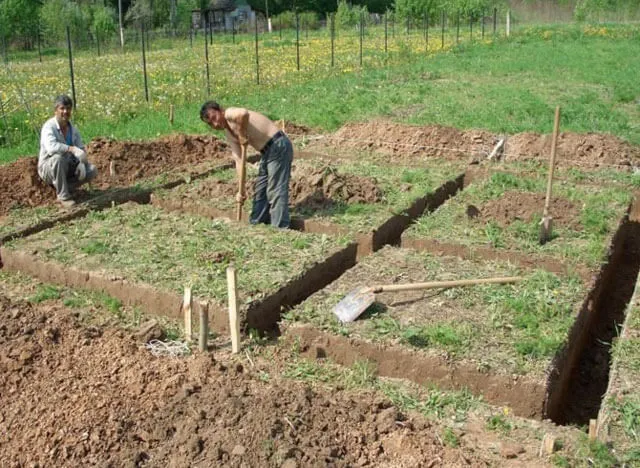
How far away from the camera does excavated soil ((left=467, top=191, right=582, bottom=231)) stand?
6625 mm

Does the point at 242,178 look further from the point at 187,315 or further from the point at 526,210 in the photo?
the point at 526,210

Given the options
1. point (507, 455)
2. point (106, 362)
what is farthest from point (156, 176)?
point (507, 455)

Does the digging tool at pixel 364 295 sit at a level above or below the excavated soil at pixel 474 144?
below

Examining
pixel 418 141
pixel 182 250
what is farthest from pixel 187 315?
pixel 418 141

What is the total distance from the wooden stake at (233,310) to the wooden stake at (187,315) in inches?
12.0

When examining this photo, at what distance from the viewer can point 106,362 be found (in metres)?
4.48

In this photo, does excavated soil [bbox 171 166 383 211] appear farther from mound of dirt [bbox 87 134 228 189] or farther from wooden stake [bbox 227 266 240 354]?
wooden stake [bbox 227 266 240 354]

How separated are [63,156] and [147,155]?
206 centimetres

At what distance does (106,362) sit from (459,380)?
91.5 inches

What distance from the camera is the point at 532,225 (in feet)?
21.1

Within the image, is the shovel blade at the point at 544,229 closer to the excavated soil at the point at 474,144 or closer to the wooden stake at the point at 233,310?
the wooden stake at the point at 233,310

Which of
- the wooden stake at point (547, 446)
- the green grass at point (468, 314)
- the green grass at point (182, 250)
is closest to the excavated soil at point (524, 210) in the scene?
the green grass at point (468, 314)

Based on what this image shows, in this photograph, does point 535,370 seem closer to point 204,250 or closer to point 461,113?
point 204,250

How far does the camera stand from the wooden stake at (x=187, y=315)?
4645mm
